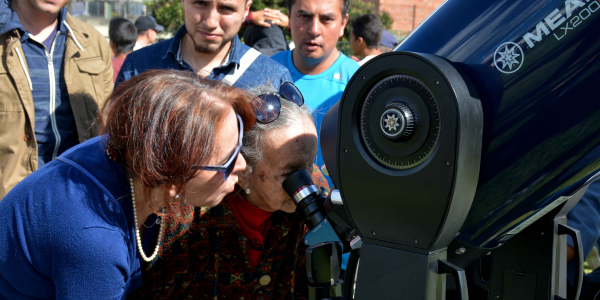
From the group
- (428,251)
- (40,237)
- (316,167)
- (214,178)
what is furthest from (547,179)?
(40,237)

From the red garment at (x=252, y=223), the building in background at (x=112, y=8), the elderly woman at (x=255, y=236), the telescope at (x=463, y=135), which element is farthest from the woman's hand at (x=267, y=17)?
the building in background at (x=112, y=8)

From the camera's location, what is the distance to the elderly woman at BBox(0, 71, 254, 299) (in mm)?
1376

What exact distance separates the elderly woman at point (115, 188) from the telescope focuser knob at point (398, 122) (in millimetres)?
508

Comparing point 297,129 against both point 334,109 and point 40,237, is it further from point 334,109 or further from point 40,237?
point 40,237

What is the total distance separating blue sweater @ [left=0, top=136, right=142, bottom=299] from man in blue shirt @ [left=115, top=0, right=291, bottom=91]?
41.6 inches

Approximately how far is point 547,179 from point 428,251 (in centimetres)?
31

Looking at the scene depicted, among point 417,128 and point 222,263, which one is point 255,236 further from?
point 417,128

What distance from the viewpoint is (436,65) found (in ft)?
3.75

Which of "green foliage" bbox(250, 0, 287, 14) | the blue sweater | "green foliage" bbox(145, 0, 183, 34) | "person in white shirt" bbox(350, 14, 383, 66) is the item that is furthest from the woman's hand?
"green foliage" bbox(250, 0, 287, 14)

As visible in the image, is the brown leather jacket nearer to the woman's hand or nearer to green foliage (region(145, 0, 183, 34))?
the woman's hand

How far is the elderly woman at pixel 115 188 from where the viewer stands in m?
1.38

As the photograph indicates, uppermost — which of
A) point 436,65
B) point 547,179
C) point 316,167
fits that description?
point 436,65

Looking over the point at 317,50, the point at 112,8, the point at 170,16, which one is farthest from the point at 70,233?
the point at 112,8

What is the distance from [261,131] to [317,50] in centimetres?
110
